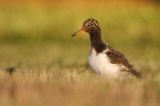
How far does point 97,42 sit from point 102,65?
0.66 m

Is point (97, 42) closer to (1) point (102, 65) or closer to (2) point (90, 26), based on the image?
(2) point (90, 26)

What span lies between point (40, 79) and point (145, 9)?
1999 cm

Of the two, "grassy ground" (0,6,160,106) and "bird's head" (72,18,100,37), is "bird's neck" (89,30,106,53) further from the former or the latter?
"grassy ground" (0,6,160,106)

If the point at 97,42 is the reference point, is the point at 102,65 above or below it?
below

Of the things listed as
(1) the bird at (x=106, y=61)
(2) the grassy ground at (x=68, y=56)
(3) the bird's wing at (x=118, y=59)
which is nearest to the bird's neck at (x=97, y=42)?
(1) the bird at (x=106, y=61)

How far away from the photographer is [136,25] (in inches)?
1115

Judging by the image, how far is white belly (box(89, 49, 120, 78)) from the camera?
12047mm

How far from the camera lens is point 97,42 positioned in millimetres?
12680

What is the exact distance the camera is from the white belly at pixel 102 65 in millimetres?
12047

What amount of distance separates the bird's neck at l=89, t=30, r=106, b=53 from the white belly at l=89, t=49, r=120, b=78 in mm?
201

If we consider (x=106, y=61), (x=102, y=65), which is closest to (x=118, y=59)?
(x=106, y=61)

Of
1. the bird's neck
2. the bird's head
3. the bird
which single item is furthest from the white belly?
the bird's head

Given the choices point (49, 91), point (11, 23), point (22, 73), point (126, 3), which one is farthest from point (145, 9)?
point (49, 91)

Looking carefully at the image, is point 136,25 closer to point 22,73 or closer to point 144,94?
point 22,73
